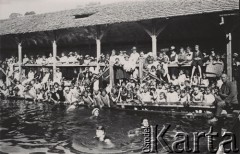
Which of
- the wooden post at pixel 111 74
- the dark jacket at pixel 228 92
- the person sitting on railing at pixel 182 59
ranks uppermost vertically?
the person sitting on railing at pixel 182 59

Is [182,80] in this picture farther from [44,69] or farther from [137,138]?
[44,69]

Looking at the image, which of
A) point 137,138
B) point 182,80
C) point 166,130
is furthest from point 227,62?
point 137,138

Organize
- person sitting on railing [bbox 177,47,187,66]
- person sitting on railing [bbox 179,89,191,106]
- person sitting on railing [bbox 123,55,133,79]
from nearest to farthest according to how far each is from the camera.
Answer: person sitting on railing [bbox 179,89,191,106], person sitting on railing [bbox 177,47,187,66], person sitting on railing [bbox 123,55,133,79]

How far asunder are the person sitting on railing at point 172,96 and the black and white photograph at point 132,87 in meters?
0.04

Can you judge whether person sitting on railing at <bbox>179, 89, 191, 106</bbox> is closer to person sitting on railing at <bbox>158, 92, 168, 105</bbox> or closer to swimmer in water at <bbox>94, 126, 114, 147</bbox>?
person sitting on railing at <bbox>158, 92, 168, 105</bbox>

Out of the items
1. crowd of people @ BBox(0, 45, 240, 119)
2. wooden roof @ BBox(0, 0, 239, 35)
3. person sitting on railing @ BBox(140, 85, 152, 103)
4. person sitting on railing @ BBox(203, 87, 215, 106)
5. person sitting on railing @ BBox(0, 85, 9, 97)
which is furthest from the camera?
person sitting on railing @ BBox(0, 85, 9, 97)

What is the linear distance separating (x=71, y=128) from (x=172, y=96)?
4.54 m

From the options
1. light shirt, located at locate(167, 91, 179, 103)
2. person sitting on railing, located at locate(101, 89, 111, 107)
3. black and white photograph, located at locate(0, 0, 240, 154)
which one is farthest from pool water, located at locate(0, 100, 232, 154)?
light shirt, located at locate(167, 91, 179, 103)

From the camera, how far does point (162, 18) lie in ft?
55.4

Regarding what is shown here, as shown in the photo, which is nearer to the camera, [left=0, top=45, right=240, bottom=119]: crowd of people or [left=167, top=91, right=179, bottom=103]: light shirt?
[left=167, top=91, right=179, bottom=103]: light shirt

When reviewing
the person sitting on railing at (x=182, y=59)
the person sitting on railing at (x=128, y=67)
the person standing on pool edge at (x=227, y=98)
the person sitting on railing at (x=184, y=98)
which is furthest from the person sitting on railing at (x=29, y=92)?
the person standing on pool edge at (x=227, y=98)

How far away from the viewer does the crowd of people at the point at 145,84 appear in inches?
584

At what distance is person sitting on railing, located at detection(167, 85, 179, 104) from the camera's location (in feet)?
48.2

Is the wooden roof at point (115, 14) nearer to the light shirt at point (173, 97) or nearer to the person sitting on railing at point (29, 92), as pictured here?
the person sitting on railing at point (29, 92)
